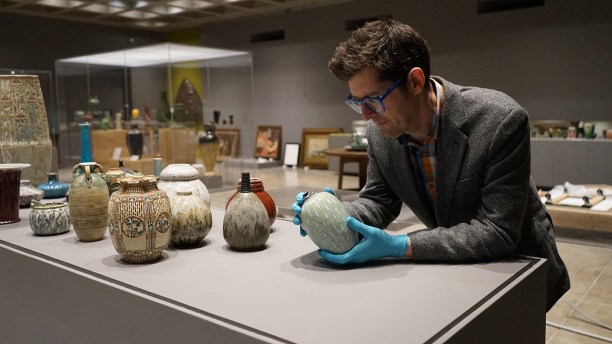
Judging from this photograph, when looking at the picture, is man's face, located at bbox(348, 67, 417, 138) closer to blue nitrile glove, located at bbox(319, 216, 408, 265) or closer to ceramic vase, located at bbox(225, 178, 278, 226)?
blue nitrile glove, located at bbox(319, 216, 408, 265)

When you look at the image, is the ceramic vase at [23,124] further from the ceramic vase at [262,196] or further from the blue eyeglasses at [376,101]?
the blue eyeglasses at [376,101]

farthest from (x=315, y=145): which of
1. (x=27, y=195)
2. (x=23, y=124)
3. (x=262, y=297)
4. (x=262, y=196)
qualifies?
(x=262, y=297)

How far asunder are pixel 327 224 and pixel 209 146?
5.67 meters

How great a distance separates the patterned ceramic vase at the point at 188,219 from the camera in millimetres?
1504

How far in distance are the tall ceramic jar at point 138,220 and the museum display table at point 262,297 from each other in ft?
0.16

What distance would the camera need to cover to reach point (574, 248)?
3.98 m

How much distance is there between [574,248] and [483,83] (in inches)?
175

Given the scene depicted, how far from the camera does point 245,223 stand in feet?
4.75

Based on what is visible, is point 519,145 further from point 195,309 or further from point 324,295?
A: point 195,309

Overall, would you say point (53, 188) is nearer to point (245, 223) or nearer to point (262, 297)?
point (245, 223)

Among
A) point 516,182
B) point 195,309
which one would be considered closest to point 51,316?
point 195,309

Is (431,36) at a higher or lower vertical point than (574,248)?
higher

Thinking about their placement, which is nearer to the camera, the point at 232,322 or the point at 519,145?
the point at 232,322

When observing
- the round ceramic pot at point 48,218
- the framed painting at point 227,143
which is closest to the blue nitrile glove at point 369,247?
the round ceramic pot at point 48,218
